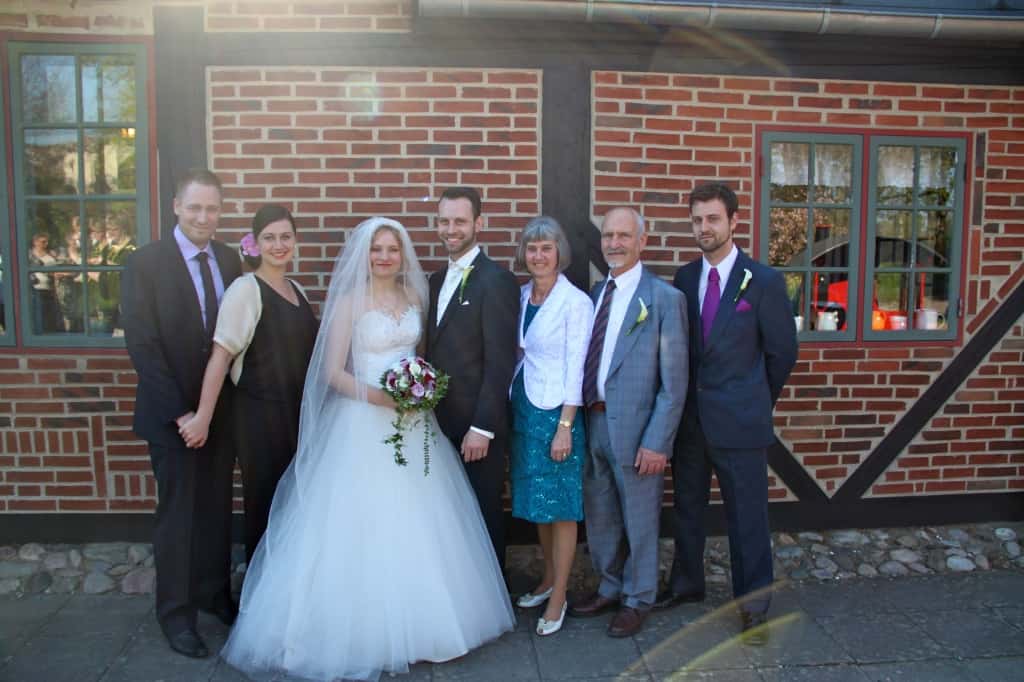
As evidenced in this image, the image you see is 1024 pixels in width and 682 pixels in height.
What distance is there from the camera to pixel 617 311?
3551 millimetres

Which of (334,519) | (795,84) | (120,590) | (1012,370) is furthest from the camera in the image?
(1012,370)

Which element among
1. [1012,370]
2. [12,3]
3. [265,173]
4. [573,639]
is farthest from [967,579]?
[12,3]

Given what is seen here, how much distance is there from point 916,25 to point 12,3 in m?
4.88

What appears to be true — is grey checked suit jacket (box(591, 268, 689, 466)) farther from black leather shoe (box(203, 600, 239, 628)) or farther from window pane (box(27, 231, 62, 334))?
window pane (box(27, 231, 62, 334))

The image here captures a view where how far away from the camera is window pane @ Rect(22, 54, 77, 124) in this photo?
163 inches

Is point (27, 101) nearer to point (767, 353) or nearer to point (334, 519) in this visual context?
point (334, 519)

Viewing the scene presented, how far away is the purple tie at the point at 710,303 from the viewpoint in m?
3.56

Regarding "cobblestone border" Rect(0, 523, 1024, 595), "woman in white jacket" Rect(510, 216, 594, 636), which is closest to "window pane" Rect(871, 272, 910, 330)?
"cobblestone border" Rect(0, 523, 1024, 595)

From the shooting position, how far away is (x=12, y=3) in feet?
13.3

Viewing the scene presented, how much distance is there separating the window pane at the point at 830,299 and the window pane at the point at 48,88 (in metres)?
4.39

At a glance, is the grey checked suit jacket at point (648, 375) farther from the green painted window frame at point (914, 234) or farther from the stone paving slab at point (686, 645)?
the green painted window frame at point (914, 234)

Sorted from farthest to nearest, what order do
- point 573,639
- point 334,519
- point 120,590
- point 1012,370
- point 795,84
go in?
point 1012,370 < point 795,84 < point 120,590 < point 573,639 < point 334,519

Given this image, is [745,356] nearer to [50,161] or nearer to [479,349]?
[479,349]

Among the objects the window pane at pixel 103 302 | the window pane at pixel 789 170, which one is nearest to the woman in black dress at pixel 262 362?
the window pane at pixel 103 302
